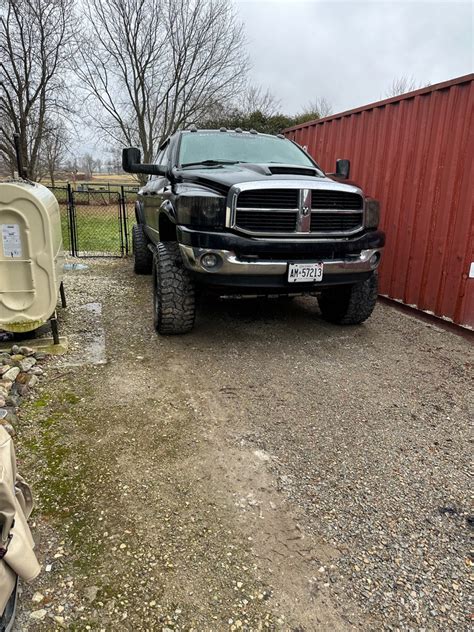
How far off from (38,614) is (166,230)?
11.2 ft

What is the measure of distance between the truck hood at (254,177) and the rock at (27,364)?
1976mm

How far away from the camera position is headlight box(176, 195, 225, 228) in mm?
3492

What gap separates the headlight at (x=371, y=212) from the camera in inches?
158

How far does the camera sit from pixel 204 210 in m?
3.50

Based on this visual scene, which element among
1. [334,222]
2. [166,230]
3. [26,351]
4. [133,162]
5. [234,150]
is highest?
[234,150]

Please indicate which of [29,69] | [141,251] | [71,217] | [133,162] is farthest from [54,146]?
[133,162]

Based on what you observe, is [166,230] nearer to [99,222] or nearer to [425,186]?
[425,186]

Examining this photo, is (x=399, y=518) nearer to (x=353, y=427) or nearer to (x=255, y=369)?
(x=353, y=427)

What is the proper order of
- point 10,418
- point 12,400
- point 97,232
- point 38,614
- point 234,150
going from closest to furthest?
1. point 38,614
2. point 10,418
3. point 12,400
4. point 234,150
5. point 97,232

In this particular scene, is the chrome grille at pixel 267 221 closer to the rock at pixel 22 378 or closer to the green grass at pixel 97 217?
the rock at pixel 22 378

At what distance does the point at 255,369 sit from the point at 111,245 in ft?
25.8

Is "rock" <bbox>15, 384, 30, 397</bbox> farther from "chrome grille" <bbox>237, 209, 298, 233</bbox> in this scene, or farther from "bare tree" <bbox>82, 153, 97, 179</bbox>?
"bare tree" <bbox>82, 153, 97, 179</bbox>

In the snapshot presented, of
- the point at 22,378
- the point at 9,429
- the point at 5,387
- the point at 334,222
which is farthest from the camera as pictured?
the point at 334,222

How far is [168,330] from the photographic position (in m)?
4.11
